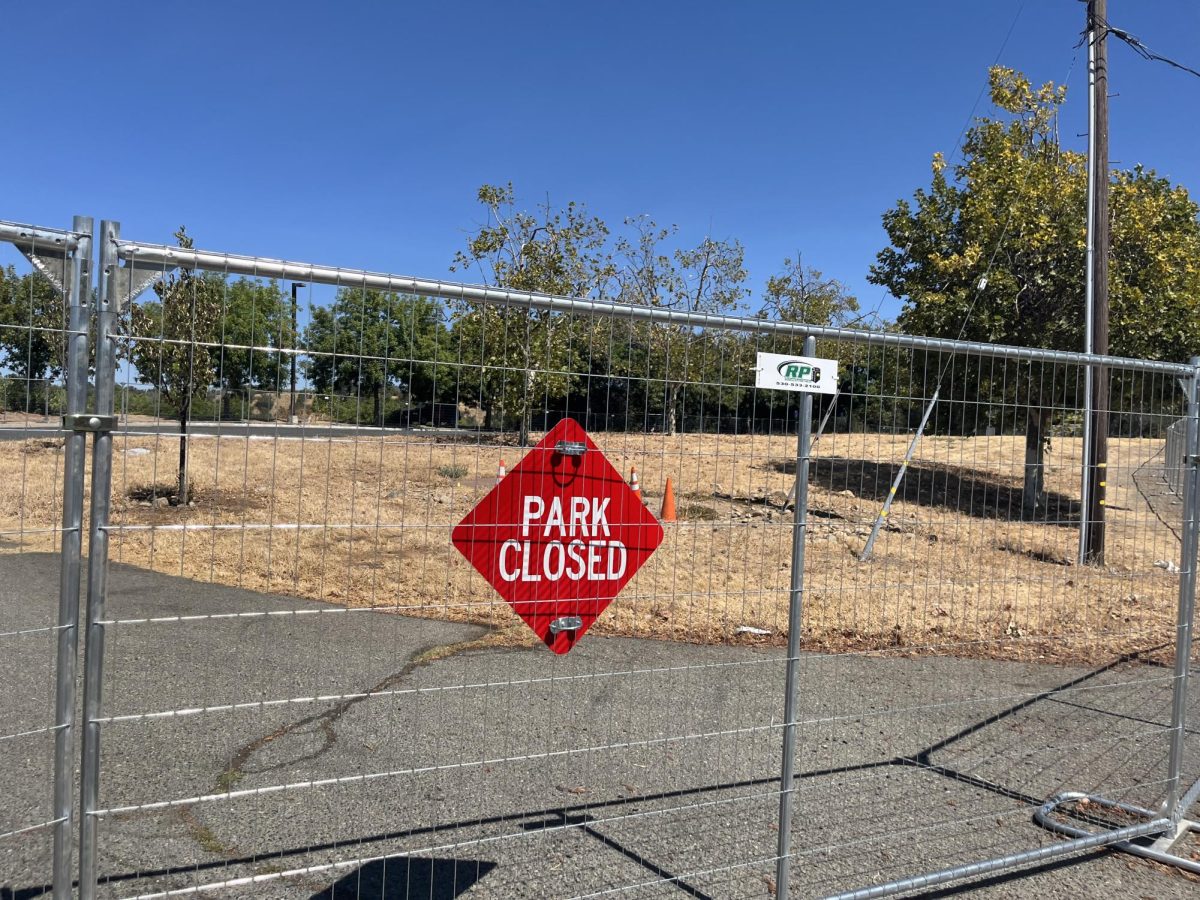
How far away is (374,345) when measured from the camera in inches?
111

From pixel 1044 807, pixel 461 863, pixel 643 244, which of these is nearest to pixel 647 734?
pixel 461 863

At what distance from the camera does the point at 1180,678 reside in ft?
14.5

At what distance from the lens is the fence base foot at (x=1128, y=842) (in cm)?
396

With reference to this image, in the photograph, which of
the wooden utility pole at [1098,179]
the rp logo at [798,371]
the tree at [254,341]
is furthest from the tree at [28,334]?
the wooden utility pole at [1098,179]

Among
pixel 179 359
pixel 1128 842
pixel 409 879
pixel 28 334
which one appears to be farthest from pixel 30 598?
pixel 1128 842

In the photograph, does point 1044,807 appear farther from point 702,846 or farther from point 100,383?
point 100,383

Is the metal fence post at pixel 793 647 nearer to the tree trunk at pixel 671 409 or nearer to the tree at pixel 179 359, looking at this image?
the tree trunk at pixel 671 409

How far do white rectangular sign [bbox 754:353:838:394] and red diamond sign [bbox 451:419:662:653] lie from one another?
0.62m

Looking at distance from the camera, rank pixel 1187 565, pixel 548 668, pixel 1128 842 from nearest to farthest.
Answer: pixel 1128 842
pixel 1187 565
pixel 548 668

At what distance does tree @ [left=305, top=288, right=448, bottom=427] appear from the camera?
2723 mm

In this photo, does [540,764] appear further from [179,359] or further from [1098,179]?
[1098,179]

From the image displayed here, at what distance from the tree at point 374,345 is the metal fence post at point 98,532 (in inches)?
20.6

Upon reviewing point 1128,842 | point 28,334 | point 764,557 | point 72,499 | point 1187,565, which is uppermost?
point 28,334

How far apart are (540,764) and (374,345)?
272cm
